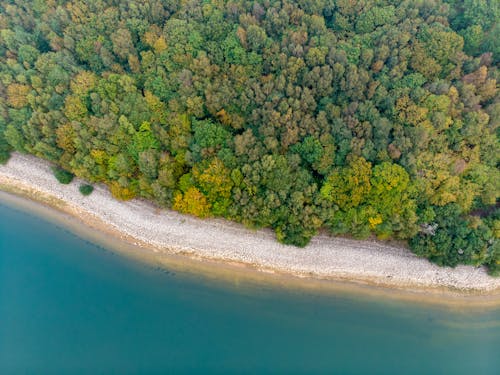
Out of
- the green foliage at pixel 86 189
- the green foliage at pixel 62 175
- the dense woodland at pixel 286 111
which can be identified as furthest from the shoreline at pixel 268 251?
the green foliage at pixel 62 175

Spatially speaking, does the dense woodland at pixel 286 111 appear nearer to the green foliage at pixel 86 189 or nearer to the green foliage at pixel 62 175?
the green foliage at pixel 62 175

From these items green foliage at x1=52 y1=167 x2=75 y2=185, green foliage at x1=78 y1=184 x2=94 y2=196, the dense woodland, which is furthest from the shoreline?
green foliage at x1=52 y1=167 x2=75 y2=185

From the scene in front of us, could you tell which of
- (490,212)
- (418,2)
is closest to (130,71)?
(418,2)

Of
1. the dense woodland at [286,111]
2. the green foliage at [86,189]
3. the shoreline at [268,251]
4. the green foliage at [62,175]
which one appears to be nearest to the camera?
the dense woodland at [286,111]

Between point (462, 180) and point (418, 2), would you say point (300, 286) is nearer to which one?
point (462, 180)

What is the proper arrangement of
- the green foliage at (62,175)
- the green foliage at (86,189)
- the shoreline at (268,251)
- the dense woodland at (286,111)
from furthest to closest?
the green foliage at (62,175) < the green foliage at (86,189) < the shoreline at (268,251) < the dense woodland at (286,111)

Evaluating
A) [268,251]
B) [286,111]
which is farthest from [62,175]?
[286,111]

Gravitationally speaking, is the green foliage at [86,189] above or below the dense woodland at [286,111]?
below
